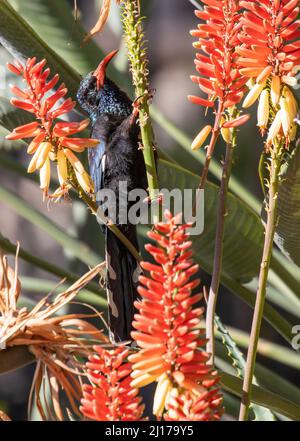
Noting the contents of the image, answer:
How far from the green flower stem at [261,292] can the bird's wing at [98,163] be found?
0.87 metres

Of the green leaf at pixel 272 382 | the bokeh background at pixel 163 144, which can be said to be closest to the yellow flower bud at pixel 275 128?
the green leaf at pixel 272 382

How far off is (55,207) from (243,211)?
224cm

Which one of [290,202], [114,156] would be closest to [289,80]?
[290,202]

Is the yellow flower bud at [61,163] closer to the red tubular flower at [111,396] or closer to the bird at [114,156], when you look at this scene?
the red tubular flower at [111,396]

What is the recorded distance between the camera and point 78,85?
1.39m

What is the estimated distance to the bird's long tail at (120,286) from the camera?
4.03 ft

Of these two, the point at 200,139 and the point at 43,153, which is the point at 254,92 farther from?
the point at 43,153

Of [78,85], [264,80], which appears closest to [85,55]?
[78,85]

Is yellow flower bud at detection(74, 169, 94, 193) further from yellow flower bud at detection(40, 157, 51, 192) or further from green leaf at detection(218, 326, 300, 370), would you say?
green leaf at detection(218, 326, 300, 370)

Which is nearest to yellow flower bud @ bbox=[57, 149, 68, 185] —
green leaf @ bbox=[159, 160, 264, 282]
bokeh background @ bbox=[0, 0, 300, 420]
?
green leaf @ bbox=[159, 160, 264, 282]

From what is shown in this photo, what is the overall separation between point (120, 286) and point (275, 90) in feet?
2.18

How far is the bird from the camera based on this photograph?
139cm
